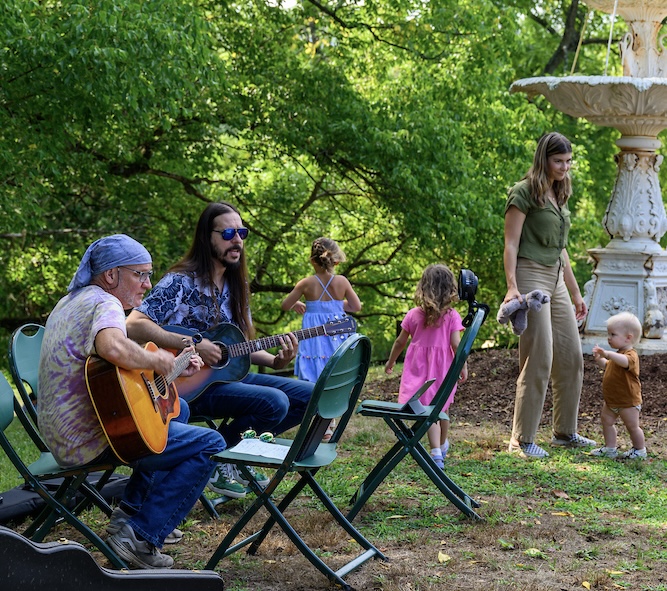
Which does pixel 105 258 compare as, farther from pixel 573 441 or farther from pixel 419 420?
pixel 573 441

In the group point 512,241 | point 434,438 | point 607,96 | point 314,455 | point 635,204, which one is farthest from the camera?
point 635,204

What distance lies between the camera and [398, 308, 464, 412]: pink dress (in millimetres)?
6254

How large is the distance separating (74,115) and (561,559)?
23.3 feet

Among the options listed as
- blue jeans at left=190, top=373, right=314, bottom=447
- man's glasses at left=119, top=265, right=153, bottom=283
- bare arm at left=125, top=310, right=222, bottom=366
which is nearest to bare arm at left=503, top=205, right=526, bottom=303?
blue jeans at left=190, top=373, right=314, bottom=447

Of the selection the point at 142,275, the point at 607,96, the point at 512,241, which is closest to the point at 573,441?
the point at 512,241

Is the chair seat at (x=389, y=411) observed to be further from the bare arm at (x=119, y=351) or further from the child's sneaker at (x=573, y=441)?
the child's sneaker at (x=573, y=441)

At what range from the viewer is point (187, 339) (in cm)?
496

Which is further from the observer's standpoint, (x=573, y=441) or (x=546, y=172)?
(x=573, y=441)

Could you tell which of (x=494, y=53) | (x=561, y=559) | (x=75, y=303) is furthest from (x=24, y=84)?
(x=494, y=53)

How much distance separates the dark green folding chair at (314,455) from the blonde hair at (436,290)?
190cm

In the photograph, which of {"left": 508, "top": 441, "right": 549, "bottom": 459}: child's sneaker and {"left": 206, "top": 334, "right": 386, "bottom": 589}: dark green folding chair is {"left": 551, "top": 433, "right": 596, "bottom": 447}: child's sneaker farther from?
{"left": 206, "top": 334, "right": 386, "bottom": 589}: dark green folding chair

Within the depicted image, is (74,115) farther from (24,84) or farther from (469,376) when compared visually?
(469,376)

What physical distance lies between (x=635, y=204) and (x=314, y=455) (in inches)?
280

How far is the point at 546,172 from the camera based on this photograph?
21.0 ft
